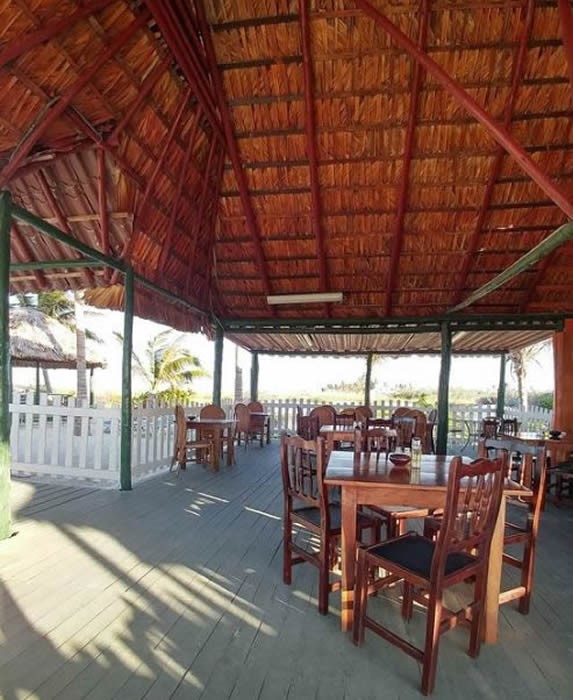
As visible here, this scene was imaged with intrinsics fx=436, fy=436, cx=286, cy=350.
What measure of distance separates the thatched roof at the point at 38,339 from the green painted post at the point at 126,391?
7.02m

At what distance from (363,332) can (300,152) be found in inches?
178

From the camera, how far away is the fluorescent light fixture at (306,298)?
853cm

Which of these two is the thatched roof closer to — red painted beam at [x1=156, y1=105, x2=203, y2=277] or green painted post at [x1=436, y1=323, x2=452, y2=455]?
red painted beam at [x1=156, y1=105, x2=203, y2=277]

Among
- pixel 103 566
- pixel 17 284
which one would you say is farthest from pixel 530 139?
pixel 17 284

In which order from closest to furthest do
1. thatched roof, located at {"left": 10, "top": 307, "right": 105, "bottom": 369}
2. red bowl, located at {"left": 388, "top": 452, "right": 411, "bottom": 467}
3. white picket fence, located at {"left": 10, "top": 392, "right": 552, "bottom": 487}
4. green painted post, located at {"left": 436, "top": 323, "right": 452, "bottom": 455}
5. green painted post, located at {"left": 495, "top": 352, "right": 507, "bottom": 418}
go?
1. red bowl, located at {"left": 388, "top": 452, "right": 411, "bottom": 467}
2. white picket fence, located at {"left": 10, "top": 392, "right": 552, "bottom": 487}
3. green painted post, located at {"left": 436, "top": 323, "right": 452, "bottom": 455}
4. thatched roof, located at {"left": 10, "top": 307, "right": 105, "bottom": 369}
5. green painted post, located at {"left": 495, "top": 352, "right": 507, "bottom": 418}

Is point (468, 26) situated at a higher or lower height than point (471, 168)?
higher

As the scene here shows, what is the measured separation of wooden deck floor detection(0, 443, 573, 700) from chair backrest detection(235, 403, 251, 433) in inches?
228

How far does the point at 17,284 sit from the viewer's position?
7.07 metres

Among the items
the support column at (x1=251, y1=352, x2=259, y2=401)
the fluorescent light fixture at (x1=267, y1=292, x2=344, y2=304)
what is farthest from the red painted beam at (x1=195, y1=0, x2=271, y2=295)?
the support column at (x1=251, y1=352, x2=259, y2=401)

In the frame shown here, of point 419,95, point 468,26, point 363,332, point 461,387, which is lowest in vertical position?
point 461,387

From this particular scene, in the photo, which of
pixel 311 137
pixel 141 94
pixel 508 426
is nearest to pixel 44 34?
pixel 141 94

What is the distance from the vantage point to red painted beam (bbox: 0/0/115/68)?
348cm

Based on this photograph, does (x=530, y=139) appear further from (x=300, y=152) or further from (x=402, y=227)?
(x=300, y=152)

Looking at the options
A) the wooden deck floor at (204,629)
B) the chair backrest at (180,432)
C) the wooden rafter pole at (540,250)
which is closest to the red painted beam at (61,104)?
the wooden deck floor at (204,629)
